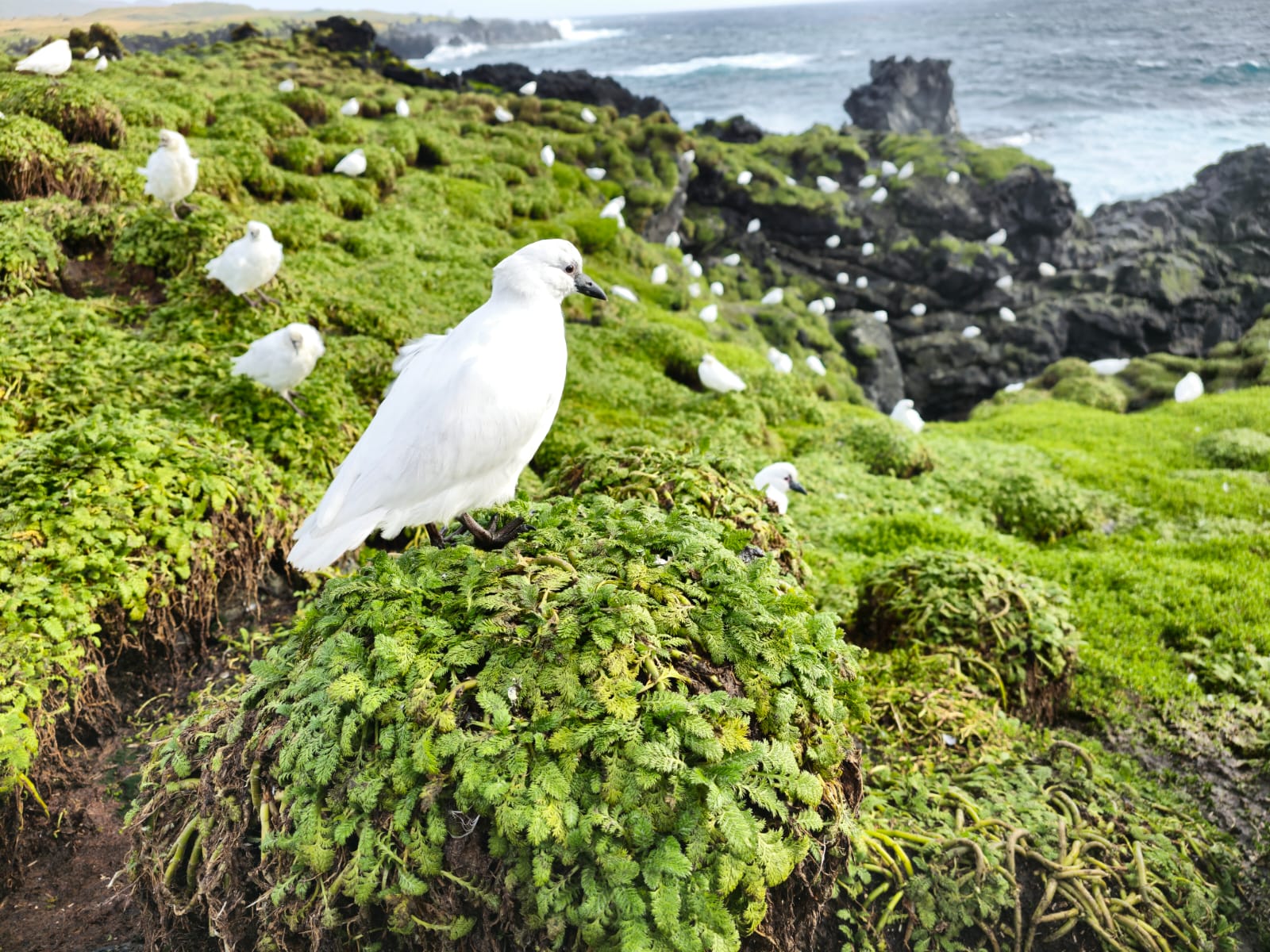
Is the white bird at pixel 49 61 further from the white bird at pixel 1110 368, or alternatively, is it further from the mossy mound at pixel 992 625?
the white bird at pixel 1110 368

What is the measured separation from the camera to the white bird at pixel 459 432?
10.6ft

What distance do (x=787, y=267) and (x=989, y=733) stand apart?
91.6ft

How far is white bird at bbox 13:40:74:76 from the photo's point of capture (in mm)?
10258

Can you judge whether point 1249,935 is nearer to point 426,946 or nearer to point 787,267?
point 426,946

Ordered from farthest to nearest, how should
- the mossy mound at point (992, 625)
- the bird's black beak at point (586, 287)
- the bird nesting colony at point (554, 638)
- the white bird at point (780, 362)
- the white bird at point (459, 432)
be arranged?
the white bird at point (780, 362) → the mossy mound at point (992, 625) → the bird's black beak at point (586, 287) → the white bird at point (459, 432) → the bird nesting colony at point (554, 638)

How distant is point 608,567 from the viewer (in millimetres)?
2861

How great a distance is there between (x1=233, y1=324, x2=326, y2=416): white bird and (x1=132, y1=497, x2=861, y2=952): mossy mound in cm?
325

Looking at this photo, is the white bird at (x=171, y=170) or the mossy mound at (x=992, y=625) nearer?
the mossy mound at (x=992, y=625)

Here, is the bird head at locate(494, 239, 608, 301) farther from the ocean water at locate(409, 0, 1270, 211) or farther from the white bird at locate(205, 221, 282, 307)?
the ocean water at locate(409, 0, 1270, 211)

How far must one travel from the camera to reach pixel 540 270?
3.73 m

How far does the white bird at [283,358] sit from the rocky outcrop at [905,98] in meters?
46.6

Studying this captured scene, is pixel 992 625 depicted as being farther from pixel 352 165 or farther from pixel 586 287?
pixel 352 165

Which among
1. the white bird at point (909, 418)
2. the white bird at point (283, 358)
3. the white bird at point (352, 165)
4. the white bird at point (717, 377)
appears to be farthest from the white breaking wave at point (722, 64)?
the white bird at point (283, 358)

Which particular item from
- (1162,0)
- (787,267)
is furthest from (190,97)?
(1162,0)
